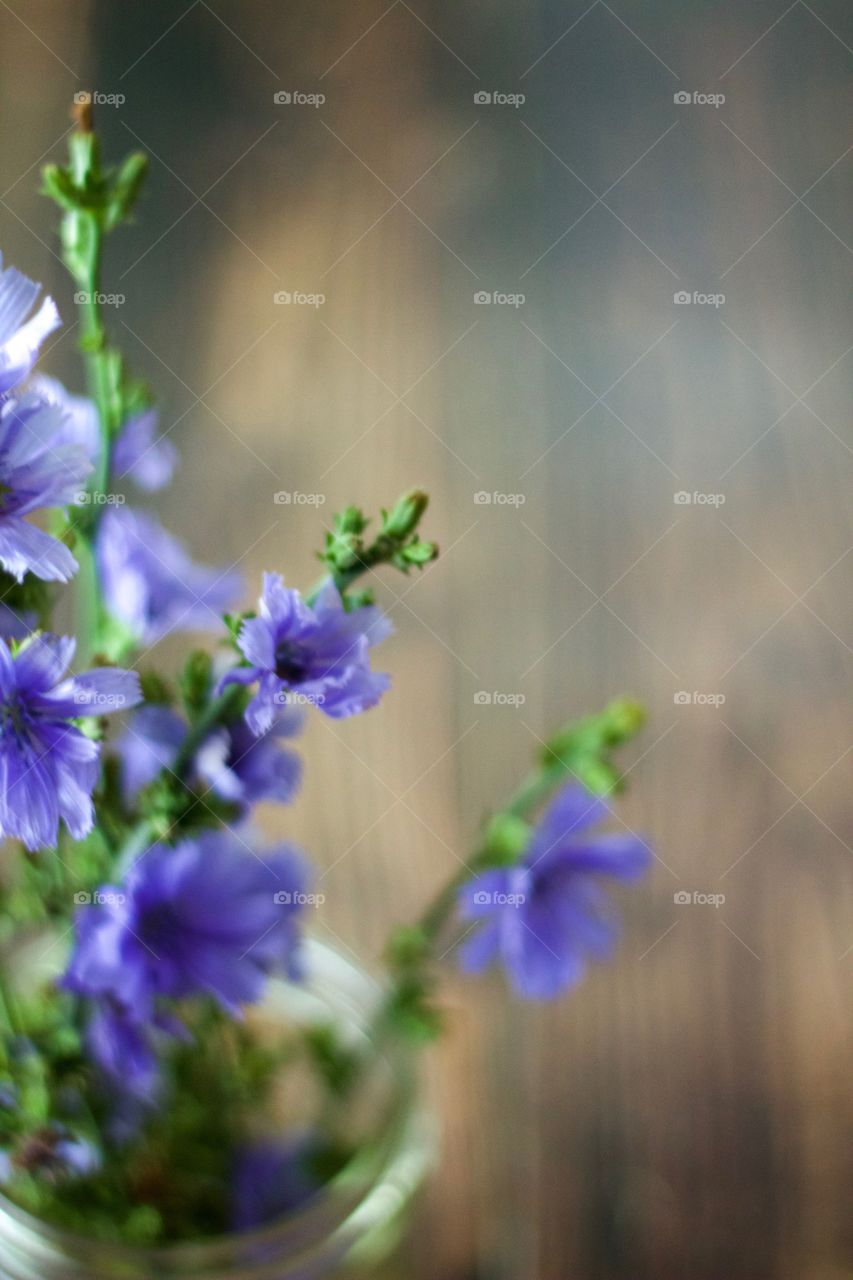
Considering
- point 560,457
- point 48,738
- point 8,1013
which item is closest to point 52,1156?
point 8,1013

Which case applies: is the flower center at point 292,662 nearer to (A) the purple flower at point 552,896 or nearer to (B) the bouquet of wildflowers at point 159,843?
(B) the bouquet of wildflowers at point 159,843

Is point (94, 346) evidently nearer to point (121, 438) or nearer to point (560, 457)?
point (121, 438)

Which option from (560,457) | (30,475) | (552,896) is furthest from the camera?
(560,457)

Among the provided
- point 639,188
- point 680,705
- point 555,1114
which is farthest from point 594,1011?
point 639,188

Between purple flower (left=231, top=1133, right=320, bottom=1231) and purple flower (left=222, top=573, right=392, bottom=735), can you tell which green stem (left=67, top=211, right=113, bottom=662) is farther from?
purple flower (left=231, top=1133, right=320, bottom=1231)

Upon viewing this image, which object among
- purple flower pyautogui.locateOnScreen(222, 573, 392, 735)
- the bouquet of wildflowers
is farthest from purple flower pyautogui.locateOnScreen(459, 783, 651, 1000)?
purple flower pyautogui.locateOnScreen(222, 573, 392, 735)

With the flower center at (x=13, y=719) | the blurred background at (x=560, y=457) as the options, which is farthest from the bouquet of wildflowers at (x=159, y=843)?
the blurred background at (x=560, y=457)
